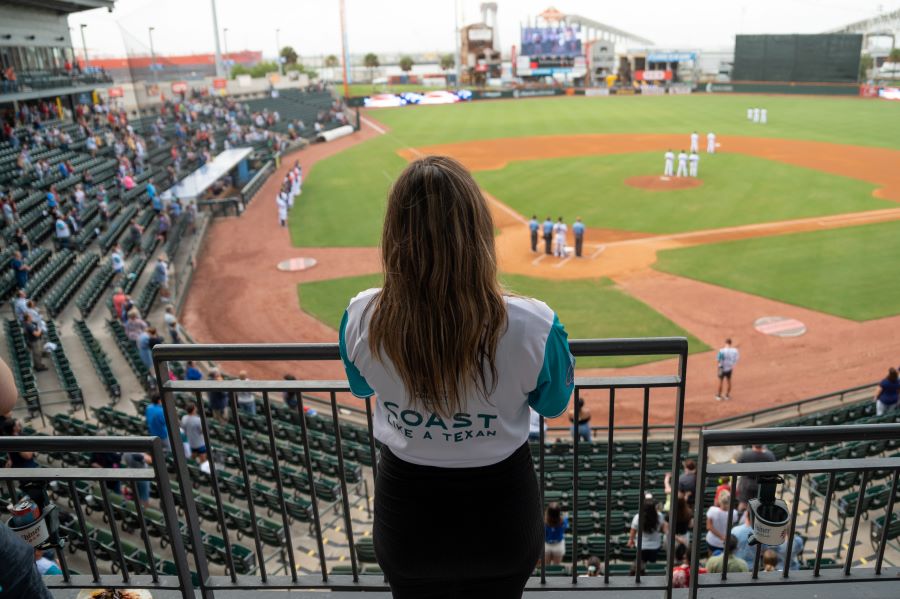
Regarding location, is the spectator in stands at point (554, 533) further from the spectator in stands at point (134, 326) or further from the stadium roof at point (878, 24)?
the stadium roof at point (878, 24)

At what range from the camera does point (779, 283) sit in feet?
62.0

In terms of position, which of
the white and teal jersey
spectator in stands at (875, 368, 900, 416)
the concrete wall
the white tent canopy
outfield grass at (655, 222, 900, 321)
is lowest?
outfield grass at (655, 222, 900, 321)

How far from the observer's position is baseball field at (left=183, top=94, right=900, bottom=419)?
15.8 m

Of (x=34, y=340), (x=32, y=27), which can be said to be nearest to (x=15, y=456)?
(x=34, y=340)

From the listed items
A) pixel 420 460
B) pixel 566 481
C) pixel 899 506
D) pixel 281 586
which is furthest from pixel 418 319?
pixel 899 506

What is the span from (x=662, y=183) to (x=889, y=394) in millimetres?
21389

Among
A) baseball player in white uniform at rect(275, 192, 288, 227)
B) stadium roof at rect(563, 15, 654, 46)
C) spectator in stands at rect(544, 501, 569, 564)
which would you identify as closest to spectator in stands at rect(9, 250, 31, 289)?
baseball player in white uniform at rect(275, 192, 288, 227)

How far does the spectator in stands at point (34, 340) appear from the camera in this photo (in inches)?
565

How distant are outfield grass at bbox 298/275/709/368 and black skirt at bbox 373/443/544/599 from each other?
43.8 feet

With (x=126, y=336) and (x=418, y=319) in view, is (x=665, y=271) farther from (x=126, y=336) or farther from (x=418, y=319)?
(x=418, y=319)

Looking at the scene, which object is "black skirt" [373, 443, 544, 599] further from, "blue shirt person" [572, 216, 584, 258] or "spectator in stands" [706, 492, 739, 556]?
"blue shirt person" [572, 216, 584, 258]

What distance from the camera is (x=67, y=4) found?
135 feet

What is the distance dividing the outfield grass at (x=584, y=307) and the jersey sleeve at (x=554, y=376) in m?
13.4

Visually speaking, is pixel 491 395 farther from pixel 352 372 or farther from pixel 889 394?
pixel 889 394
